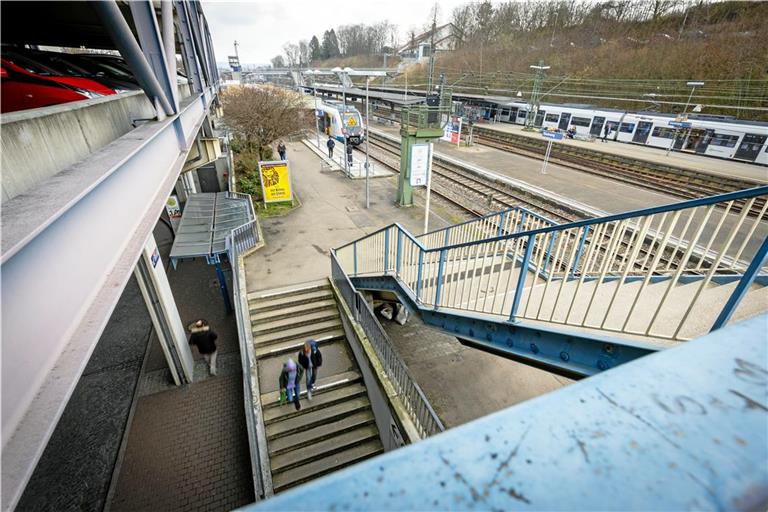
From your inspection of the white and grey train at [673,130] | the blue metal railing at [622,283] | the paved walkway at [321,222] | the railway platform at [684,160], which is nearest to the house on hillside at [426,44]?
the white and grey train at [673,130]

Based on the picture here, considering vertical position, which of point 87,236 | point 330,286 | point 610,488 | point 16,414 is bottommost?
point 330,286

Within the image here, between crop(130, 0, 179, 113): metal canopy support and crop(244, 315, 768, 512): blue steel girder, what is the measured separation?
164 inches

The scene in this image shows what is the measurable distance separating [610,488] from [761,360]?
1.71 feet

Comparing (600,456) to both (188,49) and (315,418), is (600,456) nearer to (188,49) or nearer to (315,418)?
(315,418)

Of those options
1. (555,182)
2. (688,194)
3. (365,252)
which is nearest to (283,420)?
(365,252)

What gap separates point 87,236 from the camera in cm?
185

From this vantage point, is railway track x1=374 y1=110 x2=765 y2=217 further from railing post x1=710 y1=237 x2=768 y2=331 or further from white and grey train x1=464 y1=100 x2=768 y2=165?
railing post x1=710 y1=237 x2=768 y2=331

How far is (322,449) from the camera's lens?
630 centimetres

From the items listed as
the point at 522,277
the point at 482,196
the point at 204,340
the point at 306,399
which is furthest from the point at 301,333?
the point at 482,196

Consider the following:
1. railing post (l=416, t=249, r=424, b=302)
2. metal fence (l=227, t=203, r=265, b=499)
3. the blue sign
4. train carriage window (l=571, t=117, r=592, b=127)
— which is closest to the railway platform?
train carriage window (l=571, t=117, r=592, b=127)

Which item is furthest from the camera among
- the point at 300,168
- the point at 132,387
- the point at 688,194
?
the point at 300,168

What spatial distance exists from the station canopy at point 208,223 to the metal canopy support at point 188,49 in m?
3.96

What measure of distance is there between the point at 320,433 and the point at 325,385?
0.89 meters

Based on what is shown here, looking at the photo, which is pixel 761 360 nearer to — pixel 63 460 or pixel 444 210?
pixel 63 460
